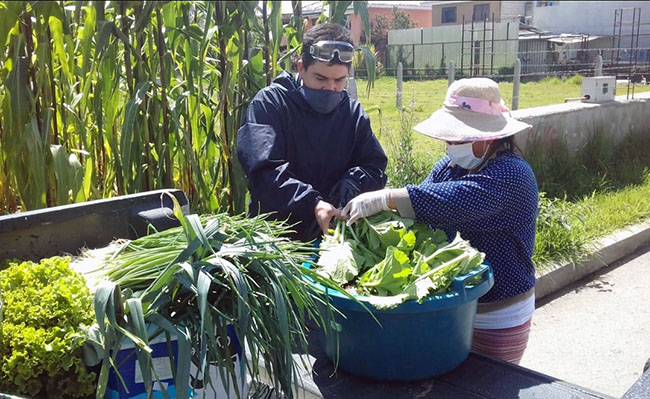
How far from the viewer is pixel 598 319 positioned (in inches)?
167

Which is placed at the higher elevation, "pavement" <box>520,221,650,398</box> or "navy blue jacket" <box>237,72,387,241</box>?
"navy blue jacket" <box>237,72,387,241</box>

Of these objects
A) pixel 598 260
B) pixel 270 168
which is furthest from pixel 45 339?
pixel 598 260

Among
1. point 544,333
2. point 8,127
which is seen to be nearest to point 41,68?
point 8,127

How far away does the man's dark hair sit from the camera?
7.75 ft

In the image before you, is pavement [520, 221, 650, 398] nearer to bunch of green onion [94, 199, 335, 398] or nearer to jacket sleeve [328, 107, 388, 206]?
jacket sleeve [328, 107, 388, 206]

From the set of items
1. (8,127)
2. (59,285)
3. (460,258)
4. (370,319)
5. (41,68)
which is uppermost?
(41,68)

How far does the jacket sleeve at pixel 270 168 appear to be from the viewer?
2.25 meters

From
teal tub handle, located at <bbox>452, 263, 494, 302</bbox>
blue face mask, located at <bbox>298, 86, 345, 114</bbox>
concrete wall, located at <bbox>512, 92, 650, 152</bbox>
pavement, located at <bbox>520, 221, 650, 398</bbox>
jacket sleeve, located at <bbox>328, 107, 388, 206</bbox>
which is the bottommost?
pavement, located at <bbox>520, 221, 650, 398</bbox>

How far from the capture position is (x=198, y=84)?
2867 mm

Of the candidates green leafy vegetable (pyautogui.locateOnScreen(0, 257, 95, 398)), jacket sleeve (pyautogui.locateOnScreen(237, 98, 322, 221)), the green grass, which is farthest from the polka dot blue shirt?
the green grass

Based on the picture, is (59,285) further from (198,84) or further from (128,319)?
(198,84)

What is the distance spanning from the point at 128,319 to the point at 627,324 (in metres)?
3.84

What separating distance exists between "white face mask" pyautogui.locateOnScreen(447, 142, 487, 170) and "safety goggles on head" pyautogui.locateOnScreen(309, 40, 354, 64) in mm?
536

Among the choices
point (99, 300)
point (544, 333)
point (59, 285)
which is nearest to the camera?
point (99, 300)
